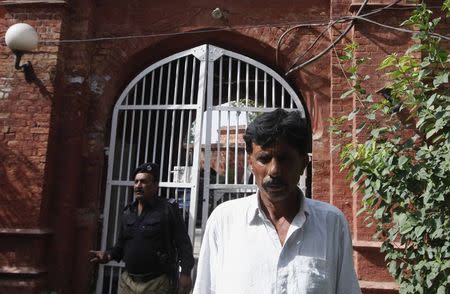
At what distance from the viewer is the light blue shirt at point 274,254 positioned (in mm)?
1488

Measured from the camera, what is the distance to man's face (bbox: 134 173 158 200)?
3.53m

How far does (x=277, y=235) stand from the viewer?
1599 millimetres

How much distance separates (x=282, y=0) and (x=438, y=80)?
239cm

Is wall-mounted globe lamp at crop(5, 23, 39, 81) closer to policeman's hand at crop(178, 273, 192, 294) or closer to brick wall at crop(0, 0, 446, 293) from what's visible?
brick wall at crop(0, 0, 446, 293)

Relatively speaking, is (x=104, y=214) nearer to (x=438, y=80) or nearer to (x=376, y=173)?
(x=376, y=173)

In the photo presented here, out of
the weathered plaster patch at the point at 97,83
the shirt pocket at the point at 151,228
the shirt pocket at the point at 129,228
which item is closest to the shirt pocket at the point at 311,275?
the shirt pocket at the point at 151,228

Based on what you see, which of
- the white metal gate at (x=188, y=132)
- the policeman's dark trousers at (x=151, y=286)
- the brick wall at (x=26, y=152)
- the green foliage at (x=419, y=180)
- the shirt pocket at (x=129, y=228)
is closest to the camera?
the green foliage at (x=419, y=180)

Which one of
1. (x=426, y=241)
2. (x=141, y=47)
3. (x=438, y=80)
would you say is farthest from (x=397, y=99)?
(x=141, y=47)

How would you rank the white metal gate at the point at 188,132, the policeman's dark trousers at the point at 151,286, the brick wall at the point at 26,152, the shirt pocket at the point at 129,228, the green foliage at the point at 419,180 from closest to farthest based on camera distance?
1. the green foliage at the point at 419,180
2. the policeman's dark trousers at the point at 151,286
3. the shirt pocket at the point at 129,228
4. the brick wall at the point at 26,152
5. the white metal gate at the point at 188,132

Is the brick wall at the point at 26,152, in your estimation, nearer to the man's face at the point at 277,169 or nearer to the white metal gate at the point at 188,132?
the white metal gate at the point at 188,132

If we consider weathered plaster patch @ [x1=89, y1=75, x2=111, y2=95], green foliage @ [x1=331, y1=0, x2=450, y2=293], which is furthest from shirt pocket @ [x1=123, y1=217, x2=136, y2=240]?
weathered plaster patch @ [x1=89, y1=75, x2=111, y2=95]

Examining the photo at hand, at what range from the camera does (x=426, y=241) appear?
316cm

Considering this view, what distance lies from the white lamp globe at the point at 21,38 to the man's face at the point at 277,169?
3659 millimetres

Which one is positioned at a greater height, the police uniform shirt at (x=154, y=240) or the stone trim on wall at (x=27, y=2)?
the stone trim on wall at (x=27, y=2)
